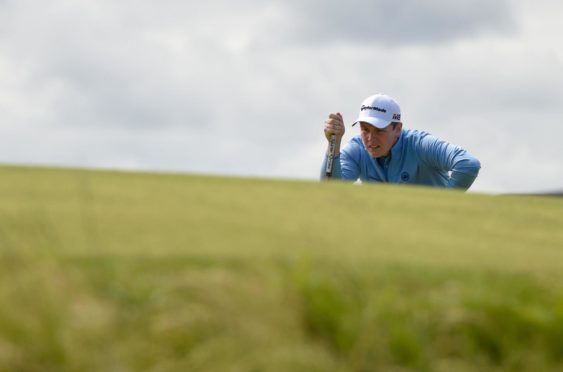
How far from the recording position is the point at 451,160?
10383mm

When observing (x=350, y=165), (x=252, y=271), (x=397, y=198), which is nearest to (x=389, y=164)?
(x=350, y=165)

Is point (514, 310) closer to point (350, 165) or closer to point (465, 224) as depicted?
point (465, 224)

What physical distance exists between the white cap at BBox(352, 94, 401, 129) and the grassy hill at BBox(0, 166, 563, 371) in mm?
4737

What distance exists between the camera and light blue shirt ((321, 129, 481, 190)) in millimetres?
10398

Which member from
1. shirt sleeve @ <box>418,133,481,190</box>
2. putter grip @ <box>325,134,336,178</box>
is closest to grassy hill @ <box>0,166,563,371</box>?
shirt sleeve @ <box>418,133,481,190</box>

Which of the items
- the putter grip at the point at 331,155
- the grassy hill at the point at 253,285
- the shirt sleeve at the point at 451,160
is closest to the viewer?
the grassy hill at the point at 253,285

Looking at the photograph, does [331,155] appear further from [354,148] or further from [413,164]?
[413,164]

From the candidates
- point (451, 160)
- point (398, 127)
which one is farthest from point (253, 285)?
point (398, 127)

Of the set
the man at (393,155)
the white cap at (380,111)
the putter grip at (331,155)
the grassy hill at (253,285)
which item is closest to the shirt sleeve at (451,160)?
the man at (393,155)

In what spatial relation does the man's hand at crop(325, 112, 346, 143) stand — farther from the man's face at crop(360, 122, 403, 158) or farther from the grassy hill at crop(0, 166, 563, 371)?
the grassy hill at crop(0, 166, 563, 371)

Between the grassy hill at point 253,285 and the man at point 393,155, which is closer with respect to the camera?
the grassy hill at point 253,285

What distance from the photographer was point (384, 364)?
459 centimetres

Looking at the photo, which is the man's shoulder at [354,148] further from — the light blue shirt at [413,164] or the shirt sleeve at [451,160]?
the shirt sleeve at [451,160]

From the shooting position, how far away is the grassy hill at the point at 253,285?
435 cm
